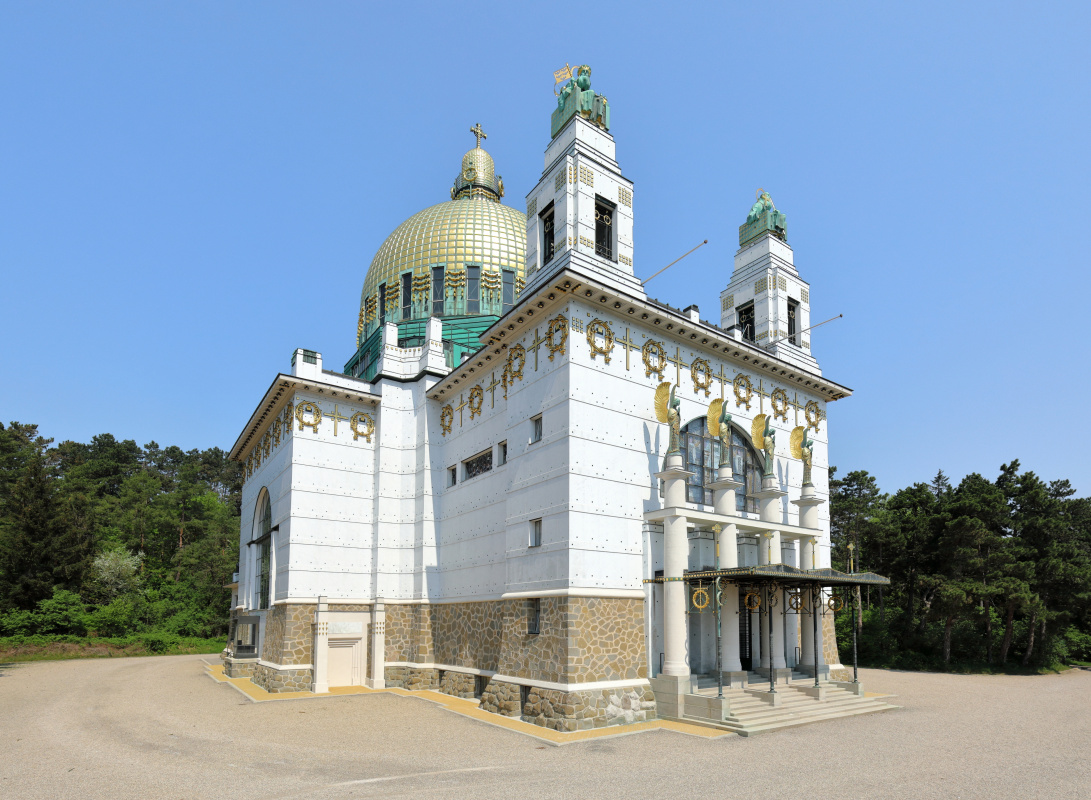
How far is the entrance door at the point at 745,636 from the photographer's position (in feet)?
69.5

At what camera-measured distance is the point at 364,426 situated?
2686 centimetres

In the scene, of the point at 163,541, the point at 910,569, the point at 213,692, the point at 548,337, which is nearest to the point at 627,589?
the point at 548,337

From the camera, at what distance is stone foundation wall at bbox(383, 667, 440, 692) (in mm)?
24422

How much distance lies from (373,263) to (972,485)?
32390 millimetres

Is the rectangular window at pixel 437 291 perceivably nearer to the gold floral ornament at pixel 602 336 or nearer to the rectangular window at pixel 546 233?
the rectangular window at pixel 546 233

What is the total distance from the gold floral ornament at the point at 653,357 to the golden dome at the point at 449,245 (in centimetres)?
1222

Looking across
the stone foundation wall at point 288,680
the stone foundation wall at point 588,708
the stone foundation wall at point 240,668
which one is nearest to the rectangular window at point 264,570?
the stone foundation wall at point 240,668

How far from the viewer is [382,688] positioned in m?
24.5

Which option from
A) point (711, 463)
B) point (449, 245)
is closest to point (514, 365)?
point (711, 463)

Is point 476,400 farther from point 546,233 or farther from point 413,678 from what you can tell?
point 413,678

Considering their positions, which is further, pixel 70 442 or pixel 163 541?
pixel 70 442

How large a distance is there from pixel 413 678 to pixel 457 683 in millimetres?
2327

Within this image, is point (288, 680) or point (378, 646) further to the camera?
point (378, 646)

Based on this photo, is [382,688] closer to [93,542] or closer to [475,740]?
[475,740]
